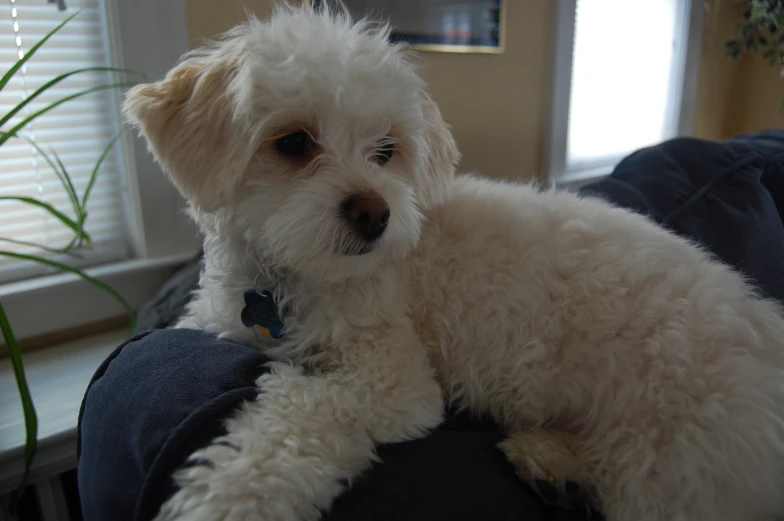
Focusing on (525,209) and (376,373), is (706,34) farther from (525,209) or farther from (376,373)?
(376,373)

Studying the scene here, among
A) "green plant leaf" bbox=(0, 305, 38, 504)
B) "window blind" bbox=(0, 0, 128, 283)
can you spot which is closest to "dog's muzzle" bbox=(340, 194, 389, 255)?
"green plant leaf" bbox=(0, 305, 38, 504)

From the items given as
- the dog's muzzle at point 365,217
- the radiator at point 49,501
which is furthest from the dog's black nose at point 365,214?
the radiator at point 49,501

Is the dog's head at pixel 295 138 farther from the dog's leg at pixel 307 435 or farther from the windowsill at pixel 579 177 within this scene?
the windowsill at pixel 579 177

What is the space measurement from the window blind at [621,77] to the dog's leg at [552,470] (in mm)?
2323

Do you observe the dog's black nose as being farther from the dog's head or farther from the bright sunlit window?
the bright sunlit window

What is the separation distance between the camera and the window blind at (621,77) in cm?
306

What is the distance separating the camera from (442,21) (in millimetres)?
2203

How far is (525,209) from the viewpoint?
1.15 metres

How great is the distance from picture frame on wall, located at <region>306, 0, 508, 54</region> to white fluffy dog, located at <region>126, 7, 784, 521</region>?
0.97 m

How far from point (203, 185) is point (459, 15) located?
1.65 meters

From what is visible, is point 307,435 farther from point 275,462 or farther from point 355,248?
point 355,248

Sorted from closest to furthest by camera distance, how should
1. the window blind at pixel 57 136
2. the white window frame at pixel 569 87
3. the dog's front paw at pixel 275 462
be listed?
the dog's front paw at pixel 275 462 → the window blind at pixel 57 136 → the white window frame at pixel 569 87

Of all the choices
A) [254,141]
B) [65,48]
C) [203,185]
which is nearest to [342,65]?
[254,141]

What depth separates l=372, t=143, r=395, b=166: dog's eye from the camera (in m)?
A: 1.08
